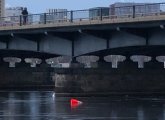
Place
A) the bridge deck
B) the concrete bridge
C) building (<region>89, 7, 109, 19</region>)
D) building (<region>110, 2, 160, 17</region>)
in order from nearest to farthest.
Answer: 1. the bridge deck
2. building (<region>110, 2, 160, 17</region>)
3. the concrete bridge
4. building (<region>89, 7, 109, 19</region>)

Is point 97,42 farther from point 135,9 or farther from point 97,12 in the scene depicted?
point 135,9

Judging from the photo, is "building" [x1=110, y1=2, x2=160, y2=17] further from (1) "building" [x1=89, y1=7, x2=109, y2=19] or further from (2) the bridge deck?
(2) the bridge deck

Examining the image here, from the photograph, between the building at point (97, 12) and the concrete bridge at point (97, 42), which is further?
the building at point (97, 12)

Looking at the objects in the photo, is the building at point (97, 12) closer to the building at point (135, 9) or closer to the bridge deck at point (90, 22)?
the building at point (135, 9)

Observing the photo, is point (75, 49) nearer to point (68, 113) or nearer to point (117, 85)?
point (117, 85)

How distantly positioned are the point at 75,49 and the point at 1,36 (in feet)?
40.0

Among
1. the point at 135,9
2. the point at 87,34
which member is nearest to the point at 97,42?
the point at 87,34

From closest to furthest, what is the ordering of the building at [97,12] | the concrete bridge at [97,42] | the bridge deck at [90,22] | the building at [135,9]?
the bridge deck at [90,22], the building at [135,9], the concrete bridge at [97,42], the building at [97,12]

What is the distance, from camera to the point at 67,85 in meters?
65.9

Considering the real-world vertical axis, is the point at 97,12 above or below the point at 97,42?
above

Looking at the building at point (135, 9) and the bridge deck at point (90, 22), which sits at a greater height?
the building at point (135, 9)

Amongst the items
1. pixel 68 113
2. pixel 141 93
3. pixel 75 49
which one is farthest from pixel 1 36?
pixel 68 113

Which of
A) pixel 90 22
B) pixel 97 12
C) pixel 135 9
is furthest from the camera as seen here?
pixel 97 12

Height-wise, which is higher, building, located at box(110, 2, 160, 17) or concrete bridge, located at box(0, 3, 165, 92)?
building, located at box(110, 2, 160, 17)
